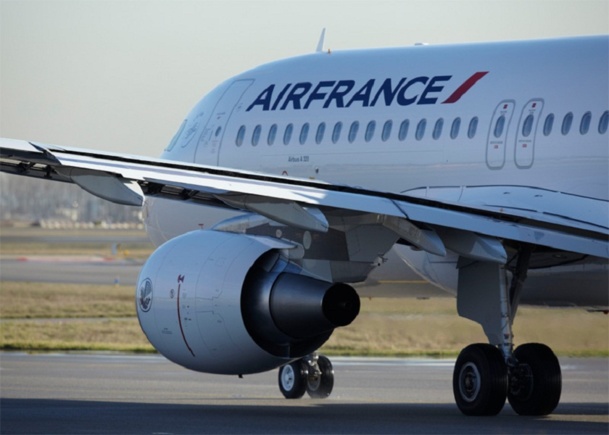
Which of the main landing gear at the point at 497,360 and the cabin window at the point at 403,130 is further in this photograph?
the cabin window at the point at 403,130

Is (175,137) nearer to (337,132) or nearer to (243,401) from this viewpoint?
(337,132)

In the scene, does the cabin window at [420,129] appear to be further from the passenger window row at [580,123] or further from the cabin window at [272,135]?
the cabin window at [272,135]

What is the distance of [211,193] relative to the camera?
15.1 m

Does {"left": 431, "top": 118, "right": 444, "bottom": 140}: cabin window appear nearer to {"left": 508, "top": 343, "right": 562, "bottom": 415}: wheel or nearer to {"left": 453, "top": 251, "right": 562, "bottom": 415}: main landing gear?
{"left": 453, "top": 251, "right": 562, "bottom": 415}: main landing gear

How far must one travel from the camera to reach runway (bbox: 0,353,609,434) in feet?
55.9

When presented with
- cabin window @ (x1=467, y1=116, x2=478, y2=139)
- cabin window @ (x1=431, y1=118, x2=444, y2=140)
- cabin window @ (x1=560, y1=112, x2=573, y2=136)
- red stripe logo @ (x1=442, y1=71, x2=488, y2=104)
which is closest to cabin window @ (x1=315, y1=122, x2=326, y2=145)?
cabin window @ (x1=431, y1=118, x2=444, y2=140)

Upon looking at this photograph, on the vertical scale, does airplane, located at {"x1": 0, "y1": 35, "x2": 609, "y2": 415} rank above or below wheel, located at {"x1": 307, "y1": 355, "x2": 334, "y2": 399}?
above

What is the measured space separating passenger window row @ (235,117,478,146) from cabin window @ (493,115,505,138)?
1.16 ft

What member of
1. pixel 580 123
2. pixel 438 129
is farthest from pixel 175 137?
pixel 580 123

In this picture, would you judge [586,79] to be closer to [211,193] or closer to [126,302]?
[211,193]

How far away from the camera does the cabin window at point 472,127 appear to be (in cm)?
1969

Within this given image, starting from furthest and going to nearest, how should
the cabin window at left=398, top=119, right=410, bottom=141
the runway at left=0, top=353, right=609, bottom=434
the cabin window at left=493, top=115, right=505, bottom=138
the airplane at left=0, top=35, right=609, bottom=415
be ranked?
the cabin window at left=398, top=119, right=410, bottom=141 → the cabin window at left=493, top=115, right=505, bottom=138 → the runway at left=0, top=353, right=609, bottom=434 → the airplane at left=0, top=35, right=609, bottom=415

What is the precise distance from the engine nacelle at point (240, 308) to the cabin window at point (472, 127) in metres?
3.06

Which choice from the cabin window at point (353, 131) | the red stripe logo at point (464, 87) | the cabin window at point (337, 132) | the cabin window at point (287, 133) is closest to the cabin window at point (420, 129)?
A: the red stripe logo at point (464, 87)
